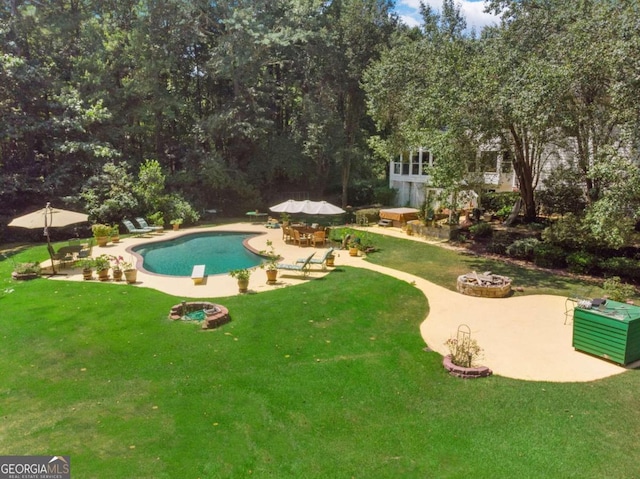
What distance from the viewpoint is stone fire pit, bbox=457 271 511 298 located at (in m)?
12.9

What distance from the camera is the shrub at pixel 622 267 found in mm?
13945

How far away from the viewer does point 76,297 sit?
12305 mm

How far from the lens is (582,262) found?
15180 mm

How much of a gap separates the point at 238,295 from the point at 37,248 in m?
13.1

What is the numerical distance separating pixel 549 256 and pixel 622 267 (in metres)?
2.48

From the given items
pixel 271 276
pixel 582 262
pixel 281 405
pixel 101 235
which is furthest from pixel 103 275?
pixel 582 262

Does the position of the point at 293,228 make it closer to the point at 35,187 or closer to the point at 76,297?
the point at 76,297

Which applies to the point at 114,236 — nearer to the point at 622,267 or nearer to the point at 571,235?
the point at 571,235

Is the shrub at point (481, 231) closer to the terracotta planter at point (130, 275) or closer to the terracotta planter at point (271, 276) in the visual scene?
the terracotta planter at point (271, 276)

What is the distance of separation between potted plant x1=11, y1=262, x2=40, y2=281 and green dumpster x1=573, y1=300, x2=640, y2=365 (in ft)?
53.8

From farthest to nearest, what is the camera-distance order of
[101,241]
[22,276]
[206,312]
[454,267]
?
[101,241], [454,267], [22,276], [206,312]

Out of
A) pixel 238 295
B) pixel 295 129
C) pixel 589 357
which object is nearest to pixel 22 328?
pixel 238 295

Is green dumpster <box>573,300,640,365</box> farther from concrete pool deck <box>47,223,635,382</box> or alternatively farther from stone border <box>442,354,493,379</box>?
stone border <box>442,354,493,379</box>

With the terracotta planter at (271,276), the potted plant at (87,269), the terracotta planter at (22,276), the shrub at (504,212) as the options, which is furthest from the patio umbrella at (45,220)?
the shrub at (504,212)
